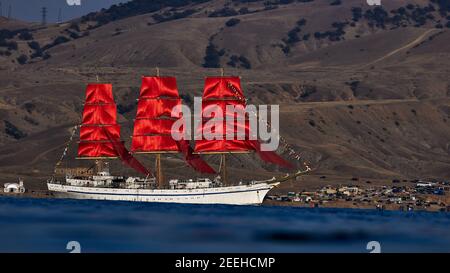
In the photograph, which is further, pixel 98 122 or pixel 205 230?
pixel 98 122

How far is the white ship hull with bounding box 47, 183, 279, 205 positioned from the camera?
13025 cm

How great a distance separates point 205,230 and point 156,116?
58165mm

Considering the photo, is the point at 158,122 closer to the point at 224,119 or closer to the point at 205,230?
the point at 224,119

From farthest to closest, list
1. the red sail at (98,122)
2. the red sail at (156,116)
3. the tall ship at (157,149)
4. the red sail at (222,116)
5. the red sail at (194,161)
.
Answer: the red sail at (98,122), the red sail at (156,116), the red sail at (222,116), the red sail at (194,161), the tall ship at (157,149)

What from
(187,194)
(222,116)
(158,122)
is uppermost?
(158,122)

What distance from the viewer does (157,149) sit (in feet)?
456

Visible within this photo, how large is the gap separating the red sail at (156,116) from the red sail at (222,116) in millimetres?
4302

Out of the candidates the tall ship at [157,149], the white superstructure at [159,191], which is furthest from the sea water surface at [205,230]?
the tall ship at [157,149]

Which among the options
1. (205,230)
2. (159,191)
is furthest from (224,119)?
(205,230)

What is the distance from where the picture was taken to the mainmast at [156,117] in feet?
448

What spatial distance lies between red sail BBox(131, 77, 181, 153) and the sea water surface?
76.4ft

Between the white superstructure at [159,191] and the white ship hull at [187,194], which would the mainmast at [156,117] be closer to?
the white superstructure at [159,191]

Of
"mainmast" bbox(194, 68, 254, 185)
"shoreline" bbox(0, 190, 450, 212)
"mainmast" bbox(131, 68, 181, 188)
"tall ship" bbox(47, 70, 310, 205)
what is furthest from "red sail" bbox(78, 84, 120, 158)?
"mainmast" bbox(194, 68, 254, 185)
